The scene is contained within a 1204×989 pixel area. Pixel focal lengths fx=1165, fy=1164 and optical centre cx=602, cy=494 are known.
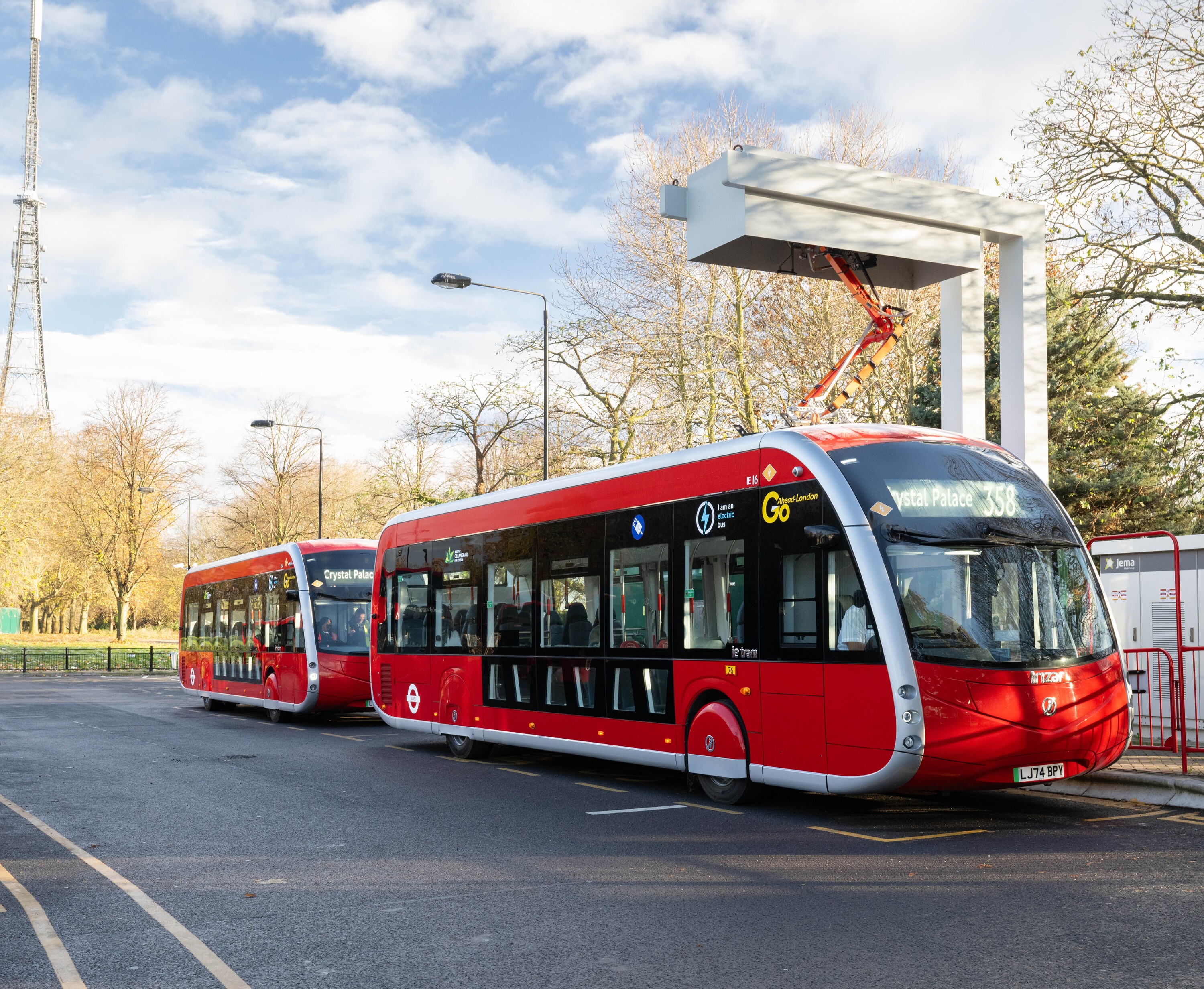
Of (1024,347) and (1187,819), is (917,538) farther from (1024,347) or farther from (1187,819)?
(1024,347)

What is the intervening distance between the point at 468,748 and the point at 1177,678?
901cm

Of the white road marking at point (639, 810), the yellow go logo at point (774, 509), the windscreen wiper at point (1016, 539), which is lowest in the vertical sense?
the white road marking at point (639, 810)

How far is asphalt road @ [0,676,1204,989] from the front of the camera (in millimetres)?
5438

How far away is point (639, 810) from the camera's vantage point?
10531 millimetres

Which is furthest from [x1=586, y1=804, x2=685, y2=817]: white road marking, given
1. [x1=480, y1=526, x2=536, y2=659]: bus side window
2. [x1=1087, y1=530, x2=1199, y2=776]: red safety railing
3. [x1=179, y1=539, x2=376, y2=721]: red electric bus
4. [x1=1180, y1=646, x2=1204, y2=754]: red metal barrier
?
[x1=179, y1=539, x2=376, y2=721]: red electric bus

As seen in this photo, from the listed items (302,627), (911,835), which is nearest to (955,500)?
(911,835)

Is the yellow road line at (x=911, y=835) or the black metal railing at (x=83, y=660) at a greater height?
the yellow road line at (x=911, y=835)

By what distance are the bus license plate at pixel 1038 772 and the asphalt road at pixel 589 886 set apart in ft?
1.37

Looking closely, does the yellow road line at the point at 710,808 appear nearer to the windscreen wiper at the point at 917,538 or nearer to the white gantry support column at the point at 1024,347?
the windscreen wiper at the point at 917,538

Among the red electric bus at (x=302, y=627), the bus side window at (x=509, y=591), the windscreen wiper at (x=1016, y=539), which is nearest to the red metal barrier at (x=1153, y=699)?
the windscreen wiper at (x=1016, y=539)

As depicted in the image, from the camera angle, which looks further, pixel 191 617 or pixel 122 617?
pixel 122 617

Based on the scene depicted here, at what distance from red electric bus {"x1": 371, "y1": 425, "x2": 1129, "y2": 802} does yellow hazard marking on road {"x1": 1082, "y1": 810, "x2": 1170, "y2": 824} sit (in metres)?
0.53

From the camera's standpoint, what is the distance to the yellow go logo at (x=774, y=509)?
32.8ft

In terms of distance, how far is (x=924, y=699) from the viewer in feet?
28.3
